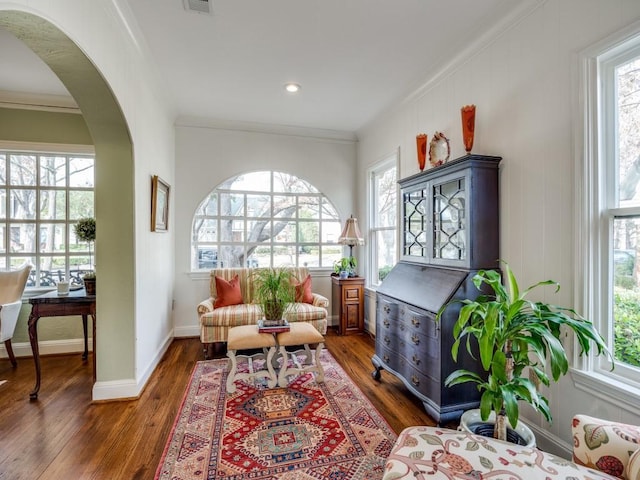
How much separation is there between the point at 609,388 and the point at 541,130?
1.46 metres

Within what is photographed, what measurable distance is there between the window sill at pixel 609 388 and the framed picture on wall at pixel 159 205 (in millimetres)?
3430

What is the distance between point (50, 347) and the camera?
3393mm

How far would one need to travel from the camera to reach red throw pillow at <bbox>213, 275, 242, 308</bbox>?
3682 millimetres

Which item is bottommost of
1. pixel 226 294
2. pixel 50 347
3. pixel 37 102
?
pixel 50 347

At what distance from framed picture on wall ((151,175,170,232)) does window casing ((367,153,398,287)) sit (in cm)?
257

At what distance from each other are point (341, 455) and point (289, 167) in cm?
356

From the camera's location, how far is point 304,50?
102 inches

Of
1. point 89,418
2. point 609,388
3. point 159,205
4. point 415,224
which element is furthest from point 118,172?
point 609,388

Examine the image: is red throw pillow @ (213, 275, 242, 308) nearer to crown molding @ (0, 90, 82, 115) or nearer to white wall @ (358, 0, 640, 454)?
crown molding @ (0, 90, 82, 115)

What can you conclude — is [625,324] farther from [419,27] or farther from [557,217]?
[419,27]

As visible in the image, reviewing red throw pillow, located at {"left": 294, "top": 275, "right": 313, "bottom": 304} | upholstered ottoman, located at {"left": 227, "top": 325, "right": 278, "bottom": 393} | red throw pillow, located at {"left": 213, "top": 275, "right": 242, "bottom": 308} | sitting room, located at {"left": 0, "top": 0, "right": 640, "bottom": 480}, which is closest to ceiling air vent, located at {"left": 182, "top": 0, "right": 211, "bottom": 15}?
sitting room, located at {"left": 0, "top": 0, "right": 640, "bottom": 480}

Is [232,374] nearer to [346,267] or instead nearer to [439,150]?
[346,267]

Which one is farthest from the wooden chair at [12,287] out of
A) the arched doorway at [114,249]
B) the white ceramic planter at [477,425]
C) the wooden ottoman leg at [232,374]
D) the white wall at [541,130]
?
the white wall at [541,130]

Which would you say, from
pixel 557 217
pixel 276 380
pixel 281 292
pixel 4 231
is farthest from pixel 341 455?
pixel 4 231
